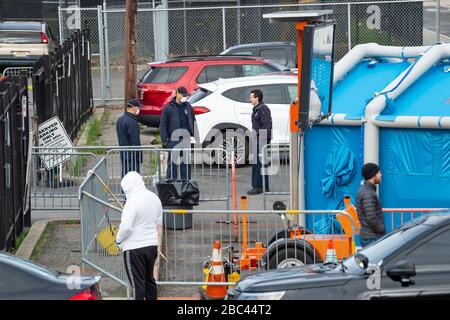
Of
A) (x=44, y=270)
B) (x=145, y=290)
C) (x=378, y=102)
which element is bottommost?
(x=145, y=290)

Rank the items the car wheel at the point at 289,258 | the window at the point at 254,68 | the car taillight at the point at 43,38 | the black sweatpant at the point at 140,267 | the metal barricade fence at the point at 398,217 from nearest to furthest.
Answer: the black sweatpant at the point at 140,267 < the car wheel at the point at 289,258 < the metal barricade fence at the point at 398,217 < the window at the point at 254,68 < the car taillight at the point at 43,38

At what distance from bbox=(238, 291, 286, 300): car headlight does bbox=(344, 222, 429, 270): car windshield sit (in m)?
0.64

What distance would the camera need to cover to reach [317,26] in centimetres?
1224

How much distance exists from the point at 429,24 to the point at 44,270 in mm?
41313

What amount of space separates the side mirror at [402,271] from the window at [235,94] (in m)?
11.7

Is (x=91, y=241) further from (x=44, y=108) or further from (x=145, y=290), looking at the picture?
(x=44, y=108)

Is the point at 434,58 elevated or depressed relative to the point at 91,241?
elevated

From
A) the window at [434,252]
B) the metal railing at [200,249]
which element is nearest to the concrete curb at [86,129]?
the metal railing at [200,249]

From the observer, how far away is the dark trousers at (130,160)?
52.5 ft

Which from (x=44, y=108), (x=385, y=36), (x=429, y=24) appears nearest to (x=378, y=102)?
(x=44, y=108)

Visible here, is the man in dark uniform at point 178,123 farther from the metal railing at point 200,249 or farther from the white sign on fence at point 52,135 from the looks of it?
the metal railing at point 200,249

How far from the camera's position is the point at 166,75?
2316 centimetres

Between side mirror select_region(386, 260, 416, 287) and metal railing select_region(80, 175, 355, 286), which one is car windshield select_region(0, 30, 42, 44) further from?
side mirror select_region(386, 260, 416, 287)

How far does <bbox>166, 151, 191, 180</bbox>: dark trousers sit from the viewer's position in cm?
1627
